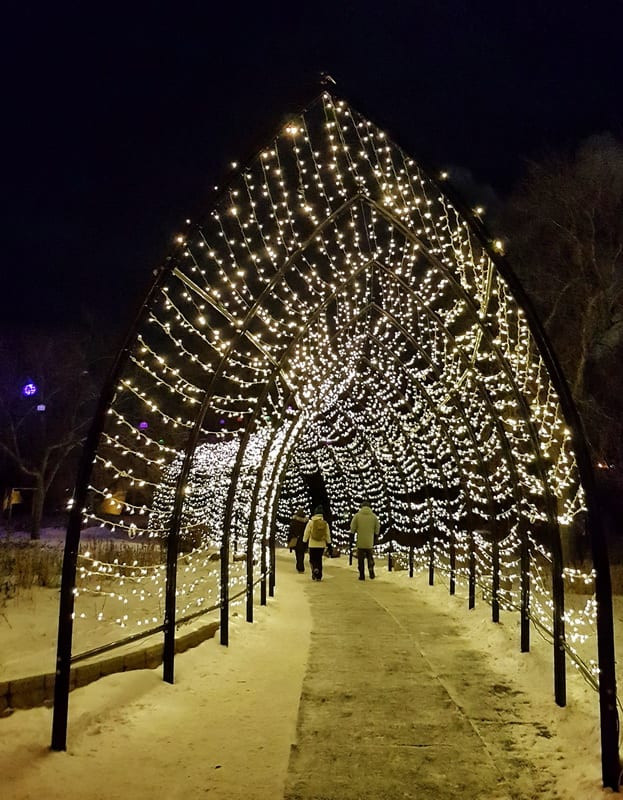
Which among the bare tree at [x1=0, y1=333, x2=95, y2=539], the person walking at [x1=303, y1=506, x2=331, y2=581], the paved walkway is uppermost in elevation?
the bare tree at [x1=0, y1=333, x2=95, y2=539]

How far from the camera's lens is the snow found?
11.7ft

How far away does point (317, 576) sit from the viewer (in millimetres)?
12961

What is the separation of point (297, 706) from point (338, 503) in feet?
53.0

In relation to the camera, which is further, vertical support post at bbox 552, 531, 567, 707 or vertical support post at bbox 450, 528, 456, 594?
vertical support post at bbox 450, 528, 456, 594

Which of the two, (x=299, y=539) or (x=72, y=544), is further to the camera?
(x=299, y=539)

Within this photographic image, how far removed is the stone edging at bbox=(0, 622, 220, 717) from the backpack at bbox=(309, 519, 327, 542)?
21.5ft

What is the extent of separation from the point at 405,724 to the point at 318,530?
7872mm

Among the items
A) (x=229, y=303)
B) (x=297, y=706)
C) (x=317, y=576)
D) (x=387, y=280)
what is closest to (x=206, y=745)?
(x=297, y=706)

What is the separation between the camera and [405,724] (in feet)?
15.2

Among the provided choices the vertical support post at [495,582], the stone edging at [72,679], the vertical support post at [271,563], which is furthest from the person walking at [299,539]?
the stone edging at [72,679]

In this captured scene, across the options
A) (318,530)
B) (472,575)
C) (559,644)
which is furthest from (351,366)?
(559,644)

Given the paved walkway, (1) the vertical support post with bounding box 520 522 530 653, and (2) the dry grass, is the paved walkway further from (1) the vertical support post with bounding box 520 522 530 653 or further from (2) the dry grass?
(2) the dry grass

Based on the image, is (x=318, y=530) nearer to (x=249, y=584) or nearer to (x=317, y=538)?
(x=317, y=538)

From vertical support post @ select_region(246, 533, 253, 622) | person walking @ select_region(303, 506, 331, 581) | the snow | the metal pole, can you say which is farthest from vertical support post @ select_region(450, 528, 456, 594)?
the metal pole
